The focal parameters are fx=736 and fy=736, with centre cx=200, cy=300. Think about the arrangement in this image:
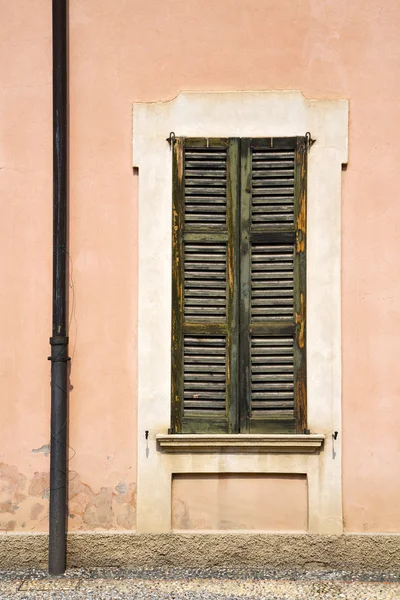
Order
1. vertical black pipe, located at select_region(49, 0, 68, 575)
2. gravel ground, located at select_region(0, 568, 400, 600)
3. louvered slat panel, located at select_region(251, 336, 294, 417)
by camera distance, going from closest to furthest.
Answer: gravel ground, located at select_region(0, 568, 400, 600) < vertical black pipe, located at select_region(49, 0, 68, 575) < louvered slat panel, located at select_region(251, 336, 294, 417)

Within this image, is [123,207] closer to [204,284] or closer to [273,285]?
[204,284]

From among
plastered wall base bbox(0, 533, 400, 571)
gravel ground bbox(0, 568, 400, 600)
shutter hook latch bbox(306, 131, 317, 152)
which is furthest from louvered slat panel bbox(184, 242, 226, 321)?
gravel ground bbox(0, 568, 400, 600)

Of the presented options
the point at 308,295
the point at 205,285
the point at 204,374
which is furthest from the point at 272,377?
the point at 205,285

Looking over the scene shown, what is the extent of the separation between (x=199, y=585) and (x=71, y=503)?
108 cm

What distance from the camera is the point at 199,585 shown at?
501cm

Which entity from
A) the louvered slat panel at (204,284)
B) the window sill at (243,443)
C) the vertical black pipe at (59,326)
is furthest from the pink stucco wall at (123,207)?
the louvered slat panel at (204,284)

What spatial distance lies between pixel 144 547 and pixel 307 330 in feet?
6.38

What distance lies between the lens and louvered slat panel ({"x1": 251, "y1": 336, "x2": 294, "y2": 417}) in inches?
209

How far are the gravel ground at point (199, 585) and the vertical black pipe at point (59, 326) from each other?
0.77 feet

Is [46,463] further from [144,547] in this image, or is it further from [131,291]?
[131,291]

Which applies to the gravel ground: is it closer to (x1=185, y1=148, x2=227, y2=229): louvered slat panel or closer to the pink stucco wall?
the pink stucco wall

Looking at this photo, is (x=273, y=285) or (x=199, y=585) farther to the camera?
(x=273, y=285)

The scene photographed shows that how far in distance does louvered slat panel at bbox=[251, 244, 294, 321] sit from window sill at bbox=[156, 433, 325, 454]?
85cm

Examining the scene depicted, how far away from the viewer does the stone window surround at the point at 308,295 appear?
5.26m
